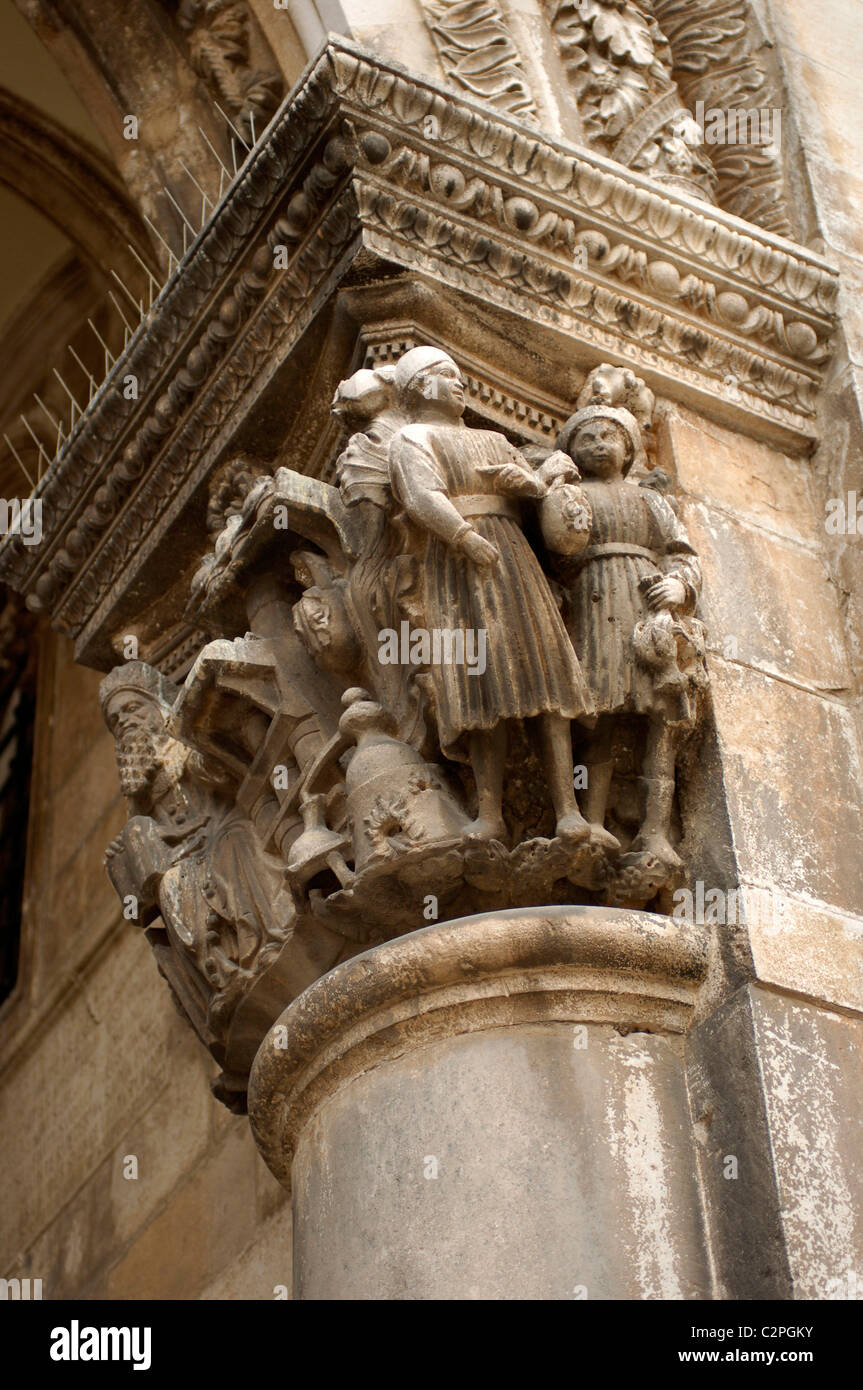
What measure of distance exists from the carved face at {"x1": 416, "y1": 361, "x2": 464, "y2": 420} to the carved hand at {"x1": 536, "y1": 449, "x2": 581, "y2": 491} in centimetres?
19

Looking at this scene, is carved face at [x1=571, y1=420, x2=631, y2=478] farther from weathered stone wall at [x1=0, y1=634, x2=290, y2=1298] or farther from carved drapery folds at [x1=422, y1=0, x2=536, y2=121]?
weathered stone wall at [x1=0, y1=634, x2=290, y2=1298]

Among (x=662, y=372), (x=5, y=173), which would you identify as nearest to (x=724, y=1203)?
(x=662, y=372)

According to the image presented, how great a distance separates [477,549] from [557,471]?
318 mm

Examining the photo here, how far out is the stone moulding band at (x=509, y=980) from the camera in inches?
121

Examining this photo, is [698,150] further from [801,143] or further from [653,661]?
[653,661]

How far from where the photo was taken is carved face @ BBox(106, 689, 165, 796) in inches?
159

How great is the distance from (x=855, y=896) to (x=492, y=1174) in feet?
2.75

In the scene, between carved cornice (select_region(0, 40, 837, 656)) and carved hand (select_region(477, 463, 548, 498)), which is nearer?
carved hand (select_region(477, 463, 548, 498))

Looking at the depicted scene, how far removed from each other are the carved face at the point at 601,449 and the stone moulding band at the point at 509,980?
88 centimetres

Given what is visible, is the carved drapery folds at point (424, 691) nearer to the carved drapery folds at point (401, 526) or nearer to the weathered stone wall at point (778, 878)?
the carved drapery folds at point (401, 526)

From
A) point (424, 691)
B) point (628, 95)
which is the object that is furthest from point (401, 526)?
point (628, 95)

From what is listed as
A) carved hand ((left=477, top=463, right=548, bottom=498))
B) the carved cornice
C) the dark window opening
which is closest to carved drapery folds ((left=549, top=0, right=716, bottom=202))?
the carved cornice

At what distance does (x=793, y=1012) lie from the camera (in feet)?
10.1

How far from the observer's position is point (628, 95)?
14.2 ft
